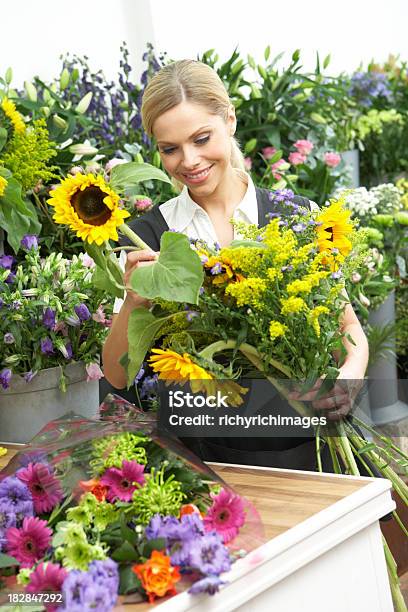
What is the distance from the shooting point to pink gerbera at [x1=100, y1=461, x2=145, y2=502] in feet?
3.75

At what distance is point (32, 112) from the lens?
8.65ft

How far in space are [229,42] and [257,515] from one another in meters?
3.39

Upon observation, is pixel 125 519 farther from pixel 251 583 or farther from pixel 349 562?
pixel 349 562

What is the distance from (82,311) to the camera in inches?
75.7

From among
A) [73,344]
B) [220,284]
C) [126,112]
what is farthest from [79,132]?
[220,284]

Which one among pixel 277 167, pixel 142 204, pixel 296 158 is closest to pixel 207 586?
pixel 142 204

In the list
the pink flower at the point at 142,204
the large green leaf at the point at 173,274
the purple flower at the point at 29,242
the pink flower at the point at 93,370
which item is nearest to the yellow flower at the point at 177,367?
the large green leaf at the point at 173,274

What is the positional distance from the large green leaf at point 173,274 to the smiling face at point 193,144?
1.39 feet

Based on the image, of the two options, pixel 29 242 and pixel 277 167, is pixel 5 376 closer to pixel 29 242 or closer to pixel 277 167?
pixel 29 242

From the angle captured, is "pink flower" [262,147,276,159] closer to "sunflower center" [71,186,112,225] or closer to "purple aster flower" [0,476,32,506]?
"sunflower center" [71,186,112,225]

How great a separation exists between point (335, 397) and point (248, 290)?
233 mm

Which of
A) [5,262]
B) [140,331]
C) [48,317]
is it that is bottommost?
[140,331]

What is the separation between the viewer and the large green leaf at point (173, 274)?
1307mm

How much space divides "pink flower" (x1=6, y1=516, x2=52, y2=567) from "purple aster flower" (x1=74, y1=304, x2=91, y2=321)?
84cm
